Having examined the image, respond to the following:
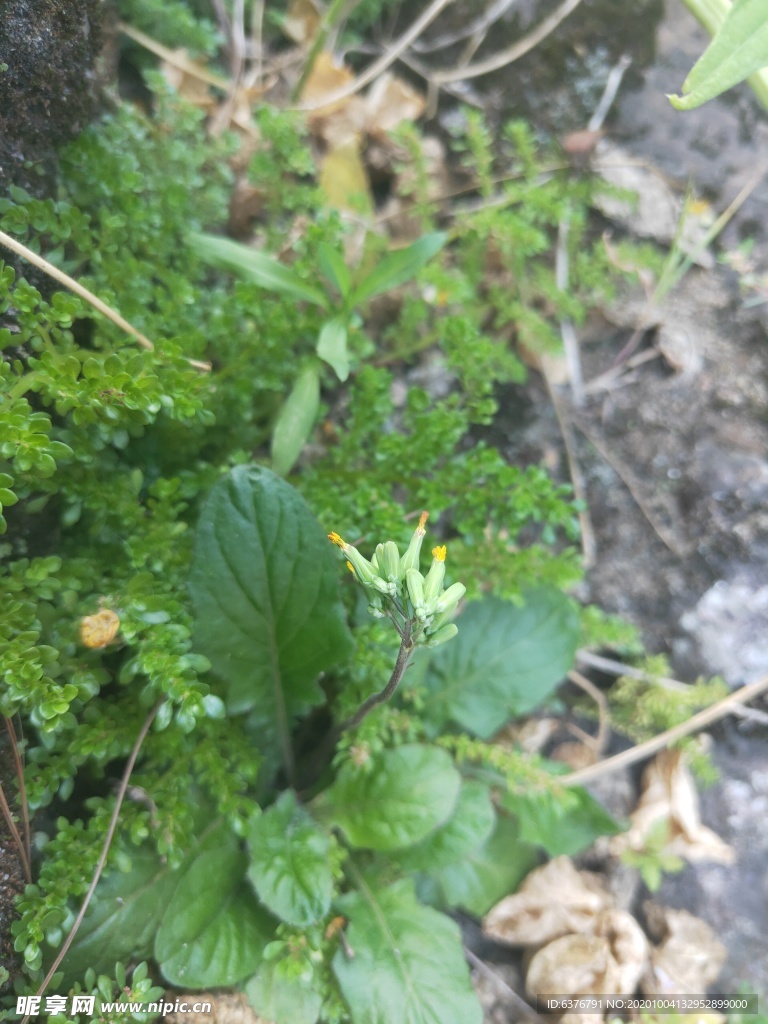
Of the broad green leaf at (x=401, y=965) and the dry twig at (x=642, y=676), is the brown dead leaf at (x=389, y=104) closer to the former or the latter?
the dry twig at (x=642, y=676)

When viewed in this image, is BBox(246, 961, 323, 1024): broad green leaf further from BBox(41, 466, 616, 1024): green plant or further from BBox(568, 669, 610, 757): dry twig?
BBox(568, 669, 610, 757): dry twig

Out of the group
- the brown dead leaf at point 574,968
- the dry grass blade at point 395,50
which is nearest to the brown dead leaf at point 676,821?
the brown dead leaf at point 574,968

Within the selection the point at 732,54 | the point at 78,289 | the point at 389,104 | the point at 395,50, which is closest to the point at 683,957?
the point at 732,54

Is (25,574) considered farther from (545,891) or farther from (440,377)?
(545,891)

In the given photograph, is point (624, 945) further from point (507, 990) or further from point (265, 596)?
point (265, 596)

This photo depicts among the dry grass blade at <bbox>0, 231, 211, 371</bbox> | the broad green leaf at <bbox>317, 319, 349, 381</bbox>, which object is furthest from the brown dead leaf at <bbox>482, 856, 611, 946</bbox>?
the dry grass blade at <bbox>0, 231, 211, 371</bbox>

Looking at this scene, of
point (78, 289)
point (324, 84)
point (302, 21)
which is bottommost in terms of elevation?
point (78, 289)
